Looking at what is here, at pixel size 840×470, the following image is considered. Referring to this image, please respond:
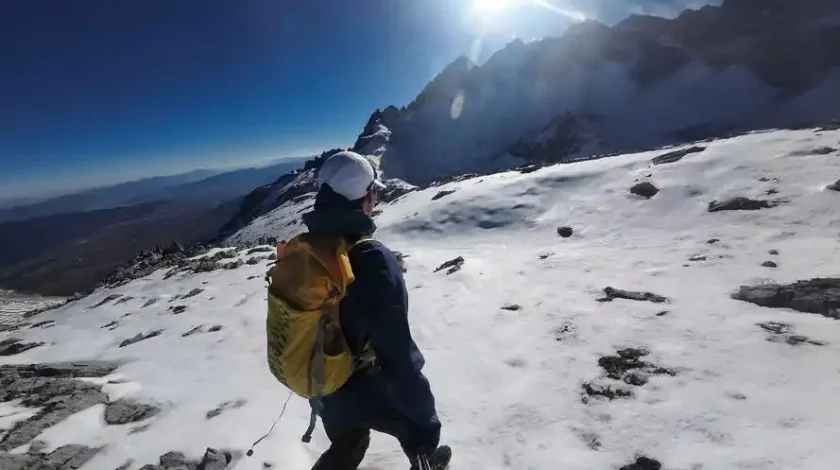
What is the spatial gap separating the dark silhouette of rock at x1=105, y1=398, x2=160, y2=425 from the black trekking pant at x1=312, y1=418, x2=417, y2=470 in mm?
6301

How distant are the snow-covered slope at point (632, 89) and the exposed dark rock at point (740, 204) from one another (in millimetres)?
75383

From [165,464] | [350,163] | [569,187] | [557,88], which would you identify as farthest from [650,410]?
[557,88]

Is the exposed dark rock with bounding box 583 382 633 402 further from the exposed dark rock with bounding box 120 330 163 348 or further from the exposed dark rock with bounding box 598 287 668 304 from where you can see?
the exposed dark rock with bounding box 120 330 163 348

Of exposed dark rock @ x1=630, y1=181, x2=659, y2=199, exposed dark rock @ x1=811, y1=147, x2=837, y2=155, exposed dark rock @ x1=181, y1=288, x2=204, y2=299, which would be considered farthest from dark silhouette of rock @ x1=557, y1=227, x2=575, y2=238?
exposed dark rock @ x1=181, y1=288, x2=204, y2=299

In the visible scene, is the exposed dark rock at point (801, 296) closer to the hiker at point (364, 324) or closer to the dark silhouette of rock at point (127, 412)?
the hiker at point (364, 324)

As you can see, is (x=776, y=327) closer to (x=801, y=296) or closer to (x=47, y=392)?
(x=801, y=296)

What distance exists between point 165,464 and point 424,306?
7145mm

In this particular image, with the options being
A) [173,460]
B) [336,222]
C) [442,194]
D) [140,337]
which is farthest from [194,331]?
[442,194]

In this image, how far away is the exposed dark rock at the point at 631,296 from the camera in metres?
9.91

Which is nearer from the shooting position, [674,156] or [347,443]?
[347,443]

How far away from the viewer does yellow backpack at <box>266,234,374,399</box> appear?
10.1 ft

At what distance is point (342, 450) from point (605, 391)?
4.42 metres

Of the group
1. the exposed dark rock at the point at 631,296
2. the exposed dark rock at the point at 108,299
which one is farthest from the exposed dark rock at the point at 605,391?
the exposed dark rock at the point at 108,299

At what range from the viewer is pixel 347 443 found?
12.7ft
